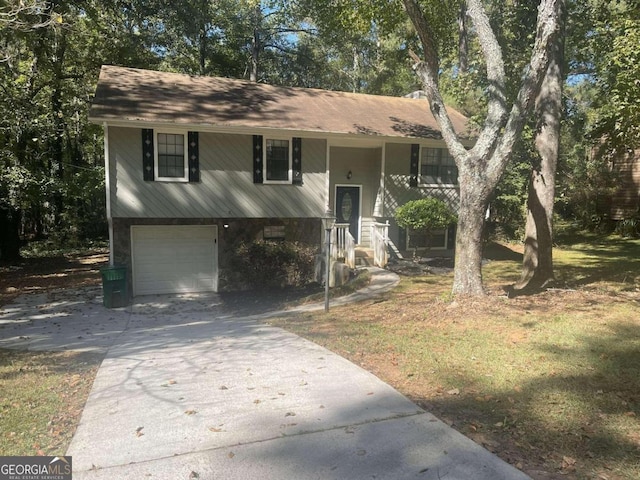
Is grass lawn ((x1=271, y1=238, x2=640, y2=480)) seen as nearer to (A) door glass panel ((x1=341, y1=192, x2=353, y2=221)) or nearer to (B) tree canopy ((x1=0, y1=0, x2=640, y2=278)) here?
(B) tree canopy ((x1=0, y1=0, x2=640, y2=278))

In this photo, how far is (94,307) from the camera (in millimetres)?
11953

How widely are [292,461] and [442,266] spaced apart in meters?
12.0

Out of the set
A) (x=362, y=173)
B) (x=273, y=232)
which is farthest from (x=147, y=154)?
(x=362, y=173)

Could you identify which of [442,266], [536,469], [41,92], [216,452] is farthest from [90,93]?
[536,469]

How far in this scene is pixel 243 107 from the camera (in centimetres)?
1445

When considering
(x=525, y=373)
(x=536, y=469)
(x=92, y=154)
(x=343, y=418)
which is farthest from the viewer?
(x=92, y=154)

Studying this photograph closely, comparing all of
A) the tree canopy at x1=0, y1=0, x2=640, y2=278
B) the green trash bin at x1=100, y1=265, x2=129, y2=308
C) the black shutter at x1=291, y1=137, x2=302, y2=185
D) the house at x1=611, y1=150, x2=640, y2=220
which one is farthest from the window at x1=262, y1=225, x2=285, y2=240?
the house at x1=611, y1=150, x2=640, y2=220

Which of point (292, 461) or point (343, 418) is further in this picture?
point (343, 418)

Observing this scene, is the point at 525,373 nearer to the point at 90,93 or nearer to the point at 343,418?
the point at 343,418

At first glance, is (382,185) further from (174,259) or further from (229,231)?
(174,259)

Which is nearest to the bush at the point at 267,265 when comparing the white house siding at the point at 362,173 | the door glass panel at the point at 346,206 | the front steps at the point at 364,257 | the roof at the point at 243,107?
the front steps at the point at 364,257

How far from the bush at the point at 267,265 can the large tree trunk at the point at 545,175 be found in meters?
6.59

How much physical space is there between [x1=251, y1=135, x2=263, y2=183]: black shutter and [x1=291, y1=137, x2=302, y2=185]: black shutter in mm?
1049

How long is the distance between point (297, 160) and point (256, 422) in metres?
11.0
